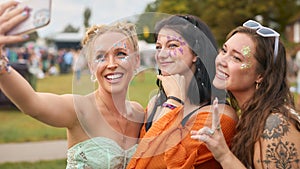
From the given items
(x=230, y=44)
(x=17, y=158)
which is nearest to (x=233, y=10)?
(x=17, y=158)

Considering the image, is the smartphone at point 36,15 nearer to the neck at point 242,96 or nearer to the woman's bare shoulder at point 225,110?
the woman's bare shoulder at point 225,110

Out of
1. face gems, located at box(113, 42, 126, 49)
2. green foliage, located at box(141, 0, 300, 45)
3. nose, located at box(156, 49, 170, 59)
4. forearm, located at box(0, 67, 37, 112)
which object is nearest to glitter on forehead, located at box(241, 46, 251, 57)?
nose, located at box(156, 49, 170, 59)

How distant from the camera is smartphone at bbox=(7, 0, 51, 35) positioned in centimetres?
155

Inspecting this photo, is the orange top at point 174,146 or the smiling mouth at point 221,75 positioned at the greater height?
the smiling mouth at point 221,75

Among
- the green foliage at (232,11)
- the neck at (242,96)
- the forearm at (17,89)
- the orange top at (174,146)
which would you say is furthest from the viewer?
the green foliage at (232,11)

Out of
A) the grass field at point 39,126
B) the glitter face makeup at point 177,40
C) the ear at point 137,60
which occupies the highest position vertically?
the glitter face makeup at point 177,40

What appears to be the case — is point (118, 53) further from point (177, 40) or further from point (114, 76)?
point (177, 40)

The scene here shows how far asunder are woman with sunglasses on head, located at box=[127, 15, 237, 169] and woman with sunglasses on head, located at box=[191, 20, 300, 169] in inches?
3.5

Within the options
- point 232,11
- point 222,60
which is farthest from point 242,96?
point 232,11

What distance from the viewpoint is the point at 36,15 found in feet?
5.14

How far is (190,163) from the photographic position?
2.34 metres

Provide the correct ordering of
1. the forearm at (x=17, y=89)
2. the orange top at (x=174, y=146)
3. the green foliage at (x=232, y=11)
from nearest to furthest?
the forearm at (x=17, y=89), the orange top at (x=174, y=146), the green foliage at (x=232, y=11)

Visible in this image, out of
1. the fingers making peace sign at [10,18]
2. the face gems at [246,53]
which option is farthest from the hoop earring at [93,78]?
the fingers making peace sign at [10,18]

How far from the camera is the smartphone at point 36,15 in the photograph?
1555 millimetres
